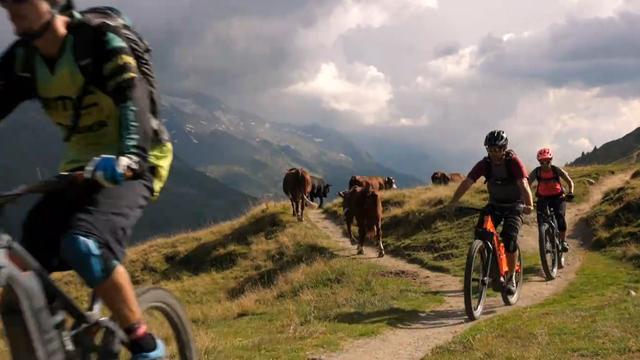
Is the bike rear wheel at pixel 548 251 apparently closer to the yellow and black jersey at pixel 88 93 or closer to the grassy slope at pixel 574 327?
the grassy slope at pixel 574 327

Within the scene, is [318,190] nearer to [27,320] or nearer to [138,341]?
[138,341]

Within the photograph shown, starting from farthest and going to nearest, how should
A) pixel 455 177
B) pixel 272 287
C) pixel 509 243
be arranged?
pixel 455 177, pixel 272 287, pixel 509 243

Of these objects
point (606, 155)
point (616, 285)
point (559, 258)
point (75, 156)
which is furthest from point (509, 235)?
point (606, 155)

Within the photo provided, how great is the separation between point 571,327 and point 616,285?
229 inches

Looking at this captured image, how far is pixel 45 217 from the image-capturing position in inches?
151

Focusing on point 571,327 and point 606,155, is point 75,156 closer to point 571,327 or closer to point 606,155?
point 571,327

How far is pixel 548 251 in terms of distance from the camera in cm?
1578

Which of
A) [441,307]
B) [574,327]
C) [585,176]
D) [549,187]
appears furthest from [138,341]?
[585,176]

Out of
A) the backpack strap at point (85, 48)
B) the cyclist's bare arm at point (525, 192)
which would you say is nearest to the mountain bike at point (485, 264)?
the cyclist's bare arm at point (525, 192)

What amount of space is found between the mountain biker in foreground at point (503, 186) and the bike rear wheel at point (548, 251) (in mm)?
3422

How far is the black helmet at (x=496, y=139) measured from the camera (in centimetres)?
1152

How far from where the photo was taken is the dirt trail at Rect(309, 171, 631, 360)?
9578 millimetres

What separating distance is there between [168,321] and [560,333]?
21.1ft

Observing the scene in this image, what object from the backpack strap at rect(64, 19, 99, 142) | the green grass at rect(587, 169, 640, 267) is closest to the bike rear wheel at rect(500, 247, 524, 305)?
the green grass at rect(587, 169, 640, 267)
